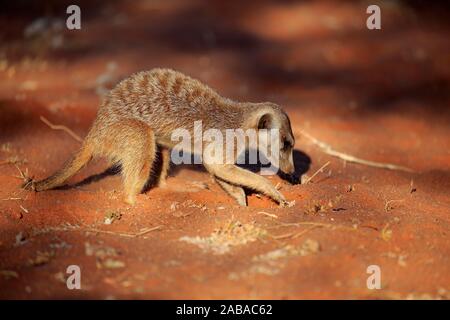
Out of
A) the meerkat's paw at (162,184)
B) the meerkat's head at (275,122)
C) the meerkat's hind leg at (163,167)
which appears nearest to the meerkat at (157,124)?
the meerkat's head at (275,122)

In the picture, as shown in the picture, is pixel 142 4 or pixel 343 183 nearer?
pixel 343 183

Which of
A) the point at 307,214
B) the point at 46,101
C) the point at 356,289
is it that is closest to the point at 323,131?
the point at 307,214

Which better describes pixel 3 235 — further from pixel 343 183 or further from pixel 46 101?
pixel 46 101

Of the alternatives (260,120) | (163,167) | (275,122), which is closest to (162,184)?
(163,167)

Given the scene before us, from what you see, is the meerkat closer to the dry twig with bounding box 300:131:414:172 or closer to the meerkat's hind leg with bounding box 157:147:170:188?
the meerkat's hind leg with bounding box 157:147:170:188

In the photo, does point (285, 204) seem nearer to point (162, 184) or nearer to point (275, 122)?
point (275, 122)

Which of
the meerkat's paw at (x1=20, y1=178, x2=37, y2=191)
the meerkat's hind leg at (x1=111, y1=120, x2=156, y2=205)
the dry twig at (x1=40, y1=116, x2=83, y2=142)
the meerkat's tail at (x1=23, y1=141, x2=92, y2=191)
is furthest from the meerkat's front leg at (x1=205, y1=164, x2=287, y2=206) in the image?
the dry twig at (x1=40, y1=116, x2=83, y2=142)

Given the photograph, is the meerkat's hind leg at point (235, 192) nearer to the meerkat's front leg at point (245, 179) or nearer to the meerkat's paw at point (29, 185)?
the meerkat's front leg at point (245, 179)
